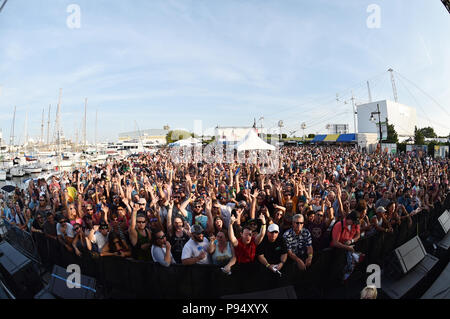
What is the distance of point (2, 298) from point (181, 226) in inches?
86.6

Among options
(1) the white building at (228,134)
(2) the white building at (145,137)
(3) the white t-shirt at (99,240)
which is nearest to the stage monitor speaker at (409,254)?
(3) the white t-shirt at (99,240)

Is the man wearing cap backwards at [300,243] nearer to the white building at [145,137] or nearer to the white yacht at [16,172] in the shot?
the white yacht at [16,172]

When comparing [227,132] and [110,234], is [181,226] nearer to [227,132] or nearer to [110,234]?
[110,234]

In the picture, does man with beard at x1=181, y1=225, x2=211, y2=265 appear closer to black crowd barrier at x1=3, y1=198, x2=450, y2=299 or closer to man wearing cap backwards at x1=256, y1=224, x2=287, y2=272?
black crowd barrier at x1=3, y1=198, x2=450, y2=299

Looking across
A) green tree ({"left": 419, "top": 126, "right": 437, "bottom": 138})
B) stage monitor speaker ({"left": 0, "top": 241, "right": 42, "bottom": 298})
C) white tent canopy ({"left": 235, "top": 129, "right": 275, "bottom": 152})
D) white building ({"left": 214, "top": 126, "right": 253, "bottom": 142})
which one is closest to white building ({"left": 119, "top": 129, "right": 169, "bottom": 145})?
white building ({"left": 214, "top": 126, "right": 253, "bottom": 142})

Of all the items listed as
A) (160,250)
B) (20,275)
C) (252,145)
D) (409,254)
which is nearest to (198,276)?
(160,250)

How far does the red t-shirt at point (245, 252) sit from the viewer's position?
2.85 metres

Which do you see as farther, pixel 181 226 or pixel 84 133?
pixel 84 133

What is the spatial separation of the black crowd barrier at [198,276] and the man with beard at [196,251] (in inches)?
3.4

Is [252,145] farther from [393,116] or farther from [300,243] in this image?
[393,116]

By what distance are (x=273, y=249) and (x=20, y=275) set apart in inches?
173
